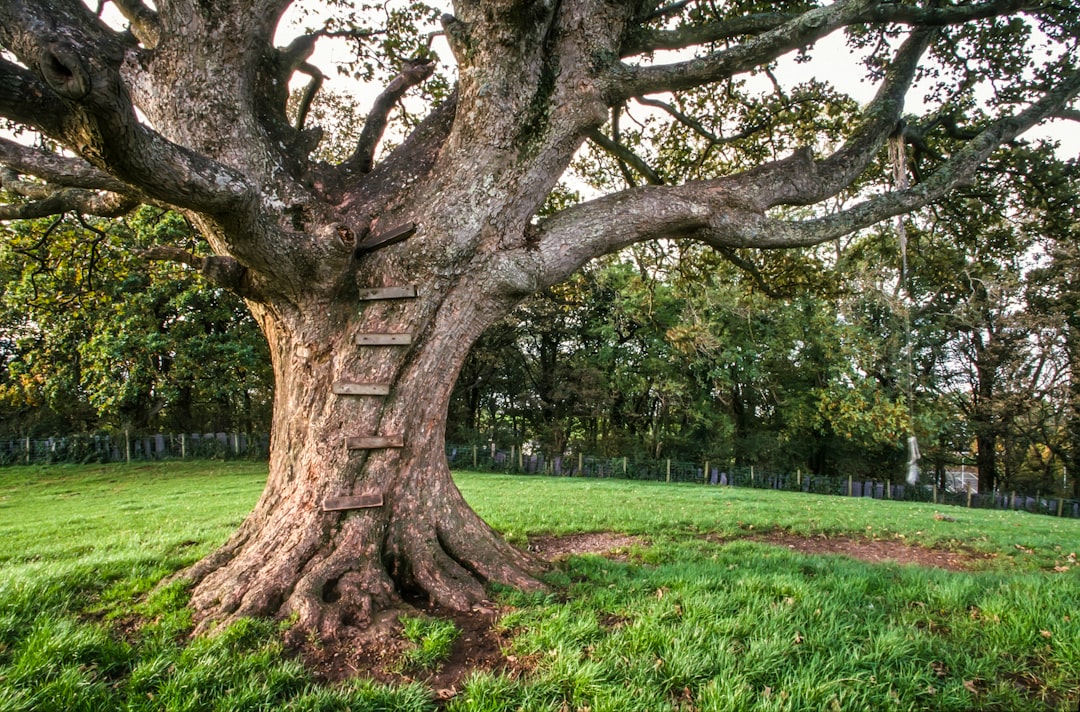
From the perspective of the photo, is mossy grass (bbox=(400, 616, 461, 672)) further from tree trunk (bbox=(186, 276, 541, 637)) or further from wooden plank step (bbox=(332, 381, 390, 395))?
wooden plank step (bbox=(332, 381, 390, 395))

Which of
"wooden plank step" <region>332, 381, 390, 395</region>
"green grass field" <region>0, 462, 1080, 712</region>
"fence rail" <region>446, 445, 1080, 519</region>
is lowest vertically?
"fence rail" <region>446, 445, 1080, 519</region>

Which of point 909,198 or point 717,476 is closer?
point 909,198

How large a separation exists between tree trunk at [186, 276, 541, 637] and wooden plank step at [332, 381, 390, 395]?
2.0 inches

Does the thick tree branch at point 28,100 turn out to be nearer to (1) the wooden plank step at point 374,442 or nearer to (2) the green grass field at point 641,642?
(1) the wooden plank step at point 374,442

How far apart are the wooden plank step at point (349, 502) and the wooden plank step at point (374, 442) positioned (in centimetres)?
41

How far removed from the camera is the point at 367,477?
14.8ft

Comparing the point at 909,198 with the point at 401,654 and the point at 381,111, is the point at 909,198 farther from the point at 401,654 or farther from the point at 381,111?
the point at 401,654

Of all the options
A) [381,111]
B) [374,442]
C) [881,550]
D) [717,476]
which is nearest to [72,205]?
[381,111]

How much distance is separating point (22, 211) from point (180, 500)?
28.5 feet

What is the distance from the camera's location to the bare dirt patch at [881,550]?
706 centimetres

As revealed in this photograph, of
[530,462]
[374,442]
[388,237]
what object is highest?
[388,237]

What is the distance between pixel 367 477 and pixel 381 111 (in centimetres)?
420

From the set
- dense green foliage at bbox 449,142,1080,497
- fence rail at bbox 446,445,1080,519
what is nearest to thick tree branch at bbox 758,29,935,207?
dense green foliage at bbox 449,142,1080,497

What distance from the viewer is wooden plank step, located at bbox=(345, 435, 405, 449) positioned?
176 inches
